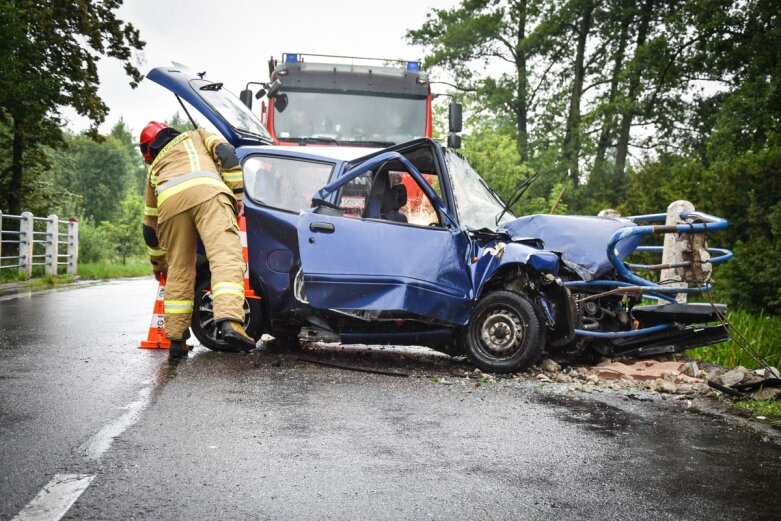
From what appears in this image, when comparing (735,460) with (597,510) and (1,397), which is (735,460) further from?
(1,397)

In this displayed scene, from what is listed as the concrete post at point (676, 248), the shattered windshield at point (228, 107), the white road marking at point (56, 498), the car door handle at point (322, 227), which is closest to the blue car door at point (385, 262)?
the car door handle at point (322, 227)

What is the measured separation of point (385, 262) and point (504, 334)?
115cm

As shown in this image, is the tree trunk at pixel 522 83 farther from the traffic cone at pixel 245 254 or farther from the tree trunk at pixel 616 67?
the traffic cone at pixel 245 254

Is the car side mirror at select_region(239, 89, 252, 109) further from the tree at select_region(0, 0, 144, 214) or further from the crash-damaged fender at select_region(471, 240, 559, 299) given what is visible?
the crash-damaged fender at select_region(471, 240, 559, 299)

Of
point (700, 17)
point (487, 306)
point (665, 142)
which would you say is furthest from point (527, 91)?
point (487, 306)

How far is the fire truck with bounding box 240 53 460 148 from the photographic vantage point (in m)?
12.5

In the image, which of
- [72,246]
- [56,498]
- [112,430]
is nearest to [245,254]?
[112,430]

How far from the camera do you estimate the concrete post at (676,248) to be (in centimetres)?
751

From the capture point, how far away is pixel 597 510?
10.8ft

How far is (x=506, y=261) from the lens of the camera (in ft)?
22.1

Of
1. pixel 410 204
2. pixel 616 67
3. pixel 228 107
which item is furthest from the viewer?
pixel 616 67

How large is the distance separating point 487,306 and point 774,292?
7531 mm

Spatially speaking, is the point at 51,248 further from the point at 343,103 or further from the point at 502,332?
the point at 502,332

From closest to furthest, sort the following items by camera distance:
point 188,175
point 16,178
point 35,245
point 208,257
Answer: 1. point 208,257
2. point 188,175
3. point 16,178
4. point 35,245
